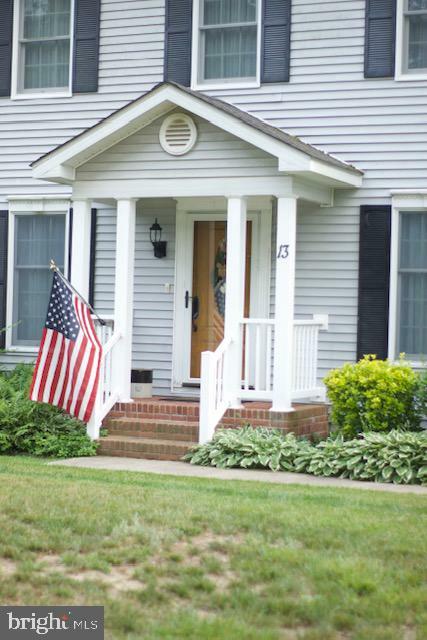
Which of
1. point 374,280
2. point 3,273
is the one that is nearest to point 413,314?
point 374,280

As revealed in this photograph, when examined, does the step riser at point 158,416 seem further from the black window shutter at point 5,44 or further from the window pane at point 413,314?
the black window shutter at point 5,44

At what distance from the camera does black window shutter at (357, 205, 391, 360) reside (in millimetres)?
12945

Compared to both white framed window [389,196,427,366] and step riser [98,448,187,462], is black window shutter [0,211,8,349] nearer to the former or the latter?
step riser [98,448,187,462]

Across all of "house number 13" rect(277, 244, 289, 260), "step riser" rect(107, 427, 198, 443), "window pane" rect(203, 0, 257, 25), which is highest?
"window pane" rect(203, 0, 257, 25)

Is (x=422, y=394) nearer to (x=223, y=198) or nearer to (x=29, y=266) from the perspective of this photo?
(x=223, y=198)

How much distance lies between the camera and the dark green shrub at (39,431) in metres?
11.9

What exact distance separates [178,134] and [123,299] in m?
1.94

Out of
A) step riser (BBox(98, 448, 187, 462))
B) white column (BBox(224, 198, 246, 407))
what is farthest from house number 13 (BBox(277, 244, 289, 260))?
step riser (BBox(98, 448, 187, 462))

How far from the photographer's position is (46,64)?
14914 millimetres

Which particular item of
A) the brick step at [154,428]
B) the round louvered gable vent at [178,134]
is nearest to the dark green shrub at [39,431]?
the brick step at [154,428]

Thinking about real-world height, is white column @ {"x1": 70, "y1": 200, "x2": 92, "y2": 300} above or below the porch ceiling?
below

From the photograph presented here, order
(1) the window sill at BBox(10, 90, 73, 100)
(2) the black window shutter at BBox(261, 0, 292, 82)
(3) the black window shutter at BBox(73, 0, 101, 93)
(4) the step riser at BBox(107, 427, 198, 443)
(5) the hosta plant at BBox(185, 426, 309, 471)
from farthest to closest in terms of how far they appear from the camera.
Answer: (1) the window sill at BBox(10, 90, 73, 100)
(3) the black window shutter at BBox(73, 0, 101, 93)
(2) the black window shutter at BBox(261, 0, 292, 82)
(4) the step riser at BBox(107, 427, 198, 443)
(5) the hosta plant at BBox(185, 426, 309, 471)

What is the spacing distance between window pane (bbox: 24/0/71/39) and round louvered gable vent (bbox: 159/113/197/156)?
3133 mm

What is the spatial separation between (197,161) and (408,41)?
2.91 m
